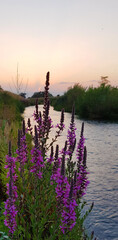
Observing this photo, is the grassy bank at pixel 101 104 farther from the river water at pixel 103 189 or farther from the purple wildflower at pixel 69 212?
the purple wildflower at pixel 69 212

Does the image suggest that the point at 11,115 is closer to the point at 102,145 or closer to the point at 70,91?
the point at 102,145

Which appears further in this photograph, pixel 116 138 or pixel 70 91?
pixel 70 91

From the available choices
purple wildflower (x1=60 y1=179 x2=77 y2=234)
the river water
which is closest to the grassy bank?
the river water

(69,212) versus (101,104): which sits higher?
(101,104)

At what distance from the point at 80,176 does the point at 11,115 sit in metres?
14.2

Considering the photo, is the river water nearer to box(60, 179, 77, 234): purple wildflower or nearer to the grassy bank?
box(60, 179, 77, 234): purple wildflower

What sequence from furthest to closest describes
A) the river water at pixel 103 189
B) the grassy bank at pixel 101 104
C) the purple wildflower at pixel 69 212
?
the grassy bank at pixel 101 104, the river water at pixel 103 189, the purple wildflower at pixel 69 212

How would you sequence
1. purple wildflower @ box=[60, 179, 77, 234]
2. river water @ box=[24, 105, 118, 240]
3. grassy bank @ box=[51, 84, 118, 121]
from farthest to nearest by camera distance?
grassy bank @ box=[51, 84, 118, 121], river water @ box=[24, 105, 118, 240], purple wildflower @ box=[60, 179, 77, 234]

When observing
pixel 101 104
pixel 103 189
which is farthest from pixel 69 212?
pixel 101 104

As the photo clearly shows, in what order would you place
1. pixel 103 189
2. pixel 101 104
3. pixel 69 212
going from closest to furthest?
pixel 69 212 < pixel 103 189 < pixel 101 104

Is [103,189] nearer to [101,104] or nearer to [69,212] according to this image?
[69,212]

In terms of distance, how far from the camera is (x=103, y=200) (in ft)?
27.3

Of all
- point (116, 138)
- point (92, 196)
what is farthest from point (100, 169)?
point (116, 138)

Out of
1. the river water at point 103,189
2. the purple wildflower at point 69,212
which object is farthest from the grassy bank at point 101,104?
the purple wildflower at point 69,212
